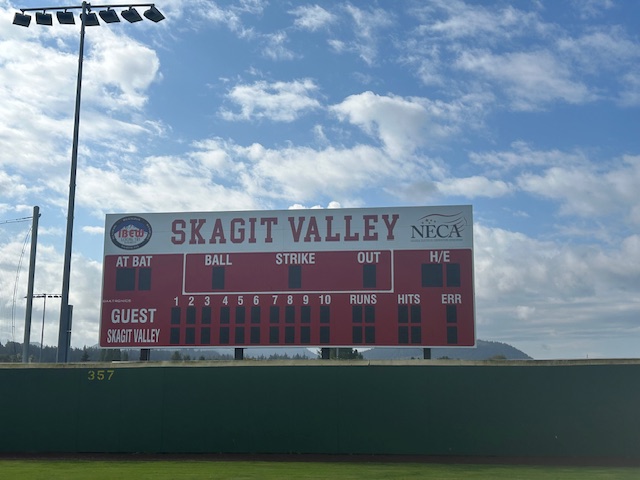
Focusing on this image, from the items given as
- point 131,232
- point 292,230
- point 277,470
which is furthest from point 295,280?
point 277,470

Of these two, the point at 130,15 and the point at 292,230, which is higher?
the point at 130,15

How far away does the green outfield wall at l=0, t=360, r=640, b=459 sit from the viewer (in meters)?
21.3

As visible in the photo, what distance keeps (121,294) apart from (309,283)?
6.54 meters

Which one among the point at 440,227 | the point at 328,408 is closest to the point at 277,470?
the point at 328,408

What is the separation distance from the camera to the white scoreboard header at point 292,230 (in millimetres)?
26422

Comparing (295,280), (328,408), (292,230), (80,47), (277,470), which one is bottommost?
(277,470)

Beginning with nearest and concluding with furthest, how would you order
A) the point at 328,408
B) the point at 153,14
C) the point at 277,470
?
the point at 277,470 → the point at 328,408 → the point at 153,14

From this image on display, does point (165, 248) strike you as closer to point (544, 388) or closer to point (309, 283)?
point (309, 283)

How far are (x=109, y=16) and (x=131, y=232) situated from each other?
7.38 meters

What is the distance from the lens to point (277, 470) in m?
18.5

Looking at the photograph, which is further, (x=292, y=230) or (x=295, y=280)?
(x=292, y=230)

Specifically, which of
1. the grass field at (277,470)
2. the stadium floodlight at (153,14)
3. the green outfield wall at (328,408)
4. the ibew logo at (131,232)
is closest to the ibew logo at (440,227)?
the green outfield wall at (328,408)

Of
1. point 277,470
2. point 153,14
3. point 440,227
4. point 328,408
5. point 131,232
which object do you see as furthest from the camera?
point 131,232

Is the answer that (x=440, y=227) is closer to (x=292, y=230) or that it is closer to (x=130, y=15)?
(x=292, y=230)
